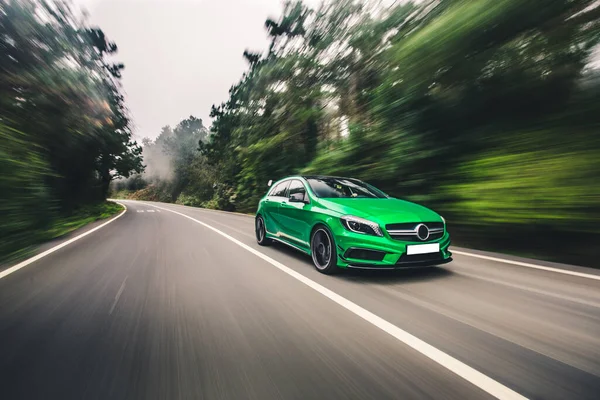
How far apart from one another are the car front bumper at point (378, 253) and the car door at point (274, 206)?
2.35 meters

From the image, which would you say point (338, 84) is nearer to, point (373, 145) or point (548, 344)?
point (373, 145)

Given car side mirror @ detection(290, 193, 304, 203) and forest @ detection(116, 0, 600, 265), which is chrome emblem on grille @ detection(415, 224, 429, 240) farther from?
forest @ detection(116, 0, 600, 265)

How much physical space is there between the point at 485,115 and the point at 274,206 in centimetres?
523

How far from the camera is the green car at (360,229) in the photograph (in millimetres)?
4441

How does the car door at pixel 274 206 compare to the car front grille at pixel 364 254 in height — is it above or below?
above

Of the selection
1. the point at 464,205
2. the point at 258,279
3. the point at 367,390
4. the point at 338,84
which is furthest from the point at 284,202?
the point at 338,84

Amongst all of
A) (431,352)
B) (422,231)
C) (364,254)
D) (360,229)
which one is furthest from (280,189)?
(431,352)

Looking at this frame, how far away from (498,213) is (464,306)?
141 inches

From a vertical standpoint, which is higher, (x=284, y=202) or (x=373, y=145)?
(x=373, y=145)

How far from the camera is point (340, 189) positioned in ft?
19.9

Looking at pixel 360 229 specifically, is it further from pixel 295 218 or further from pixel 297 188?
pixel 297 188

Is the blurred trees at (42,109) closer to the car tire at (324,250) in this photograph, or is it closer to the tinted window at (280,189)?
the car tire at (324,250)

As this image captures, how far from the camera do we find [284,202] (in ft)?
21.9

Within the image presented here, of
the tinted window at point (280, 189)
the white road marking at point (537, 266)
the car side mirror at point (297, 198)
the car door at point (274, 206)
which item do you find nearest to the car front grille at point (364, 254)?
the car side mirror at point (297, 198)
